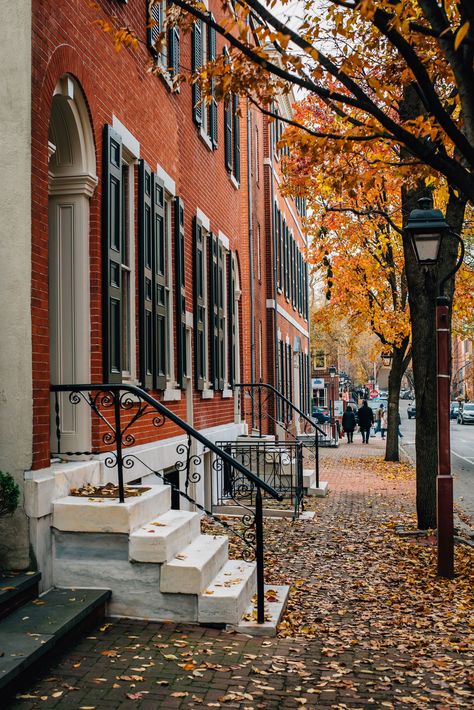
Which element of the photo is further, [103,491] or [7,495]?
[103,491]

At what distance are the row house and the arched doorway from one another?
13 millimetres

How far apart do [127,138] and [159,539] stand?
470 centimetres

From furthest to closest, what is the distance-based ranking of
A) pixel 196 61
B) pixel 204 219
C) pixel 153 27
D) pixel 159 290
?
pixel 204 219
pixel 196 61
pixel 153 27
pixel 159 290

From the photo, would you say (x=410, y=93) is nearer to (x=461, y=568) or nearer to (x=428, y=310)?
(x=428, y=310)

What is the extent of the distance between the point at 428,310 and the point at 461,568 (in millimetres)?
3726

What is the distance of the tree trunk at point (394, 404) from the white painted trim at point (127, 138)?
55.9ft

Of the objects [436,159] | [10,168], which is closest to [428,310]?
[436,159]

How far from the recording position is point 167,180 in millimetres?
10812

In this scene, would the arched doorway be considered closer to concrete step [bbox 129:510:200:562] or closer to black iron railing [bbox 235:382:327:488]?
concrete step [bbox 129:510:200:562]

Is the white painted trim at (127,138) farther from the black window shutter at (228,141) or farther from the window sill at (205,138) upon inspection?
the black window shutter at (228,141)

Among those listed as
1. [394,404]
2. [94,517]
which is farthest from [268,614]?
[394,404]

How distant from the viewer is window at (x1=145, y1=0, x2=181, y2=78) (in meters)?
10.0

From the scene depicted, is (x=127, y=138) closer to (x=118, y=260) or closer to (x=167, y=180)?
(x=118, y=260)

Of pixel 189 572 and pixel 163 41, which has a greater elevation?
pixel 163 41
